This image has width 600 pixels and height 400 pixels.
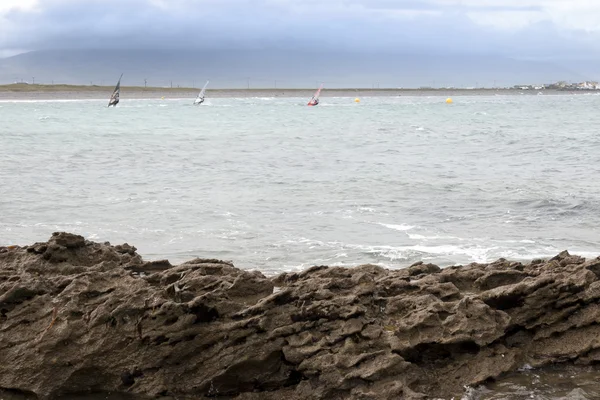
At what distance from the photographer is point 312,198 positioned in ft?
66.8

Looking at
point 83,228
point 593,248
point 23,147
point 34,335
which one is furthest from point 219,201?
point 23,147

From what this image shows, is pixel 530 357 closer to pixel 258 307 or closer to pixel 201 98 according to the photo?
pixel 258 307

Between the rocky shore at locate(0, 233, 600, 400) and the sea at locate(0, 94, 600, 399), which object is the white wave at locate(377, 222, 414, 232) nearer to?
the sea at locate(0, 94, 600, 399)

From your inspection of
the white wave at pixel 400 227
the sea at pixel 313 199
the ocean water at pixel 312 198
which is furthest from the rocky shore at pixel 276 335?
the white wave at pixel 400 227

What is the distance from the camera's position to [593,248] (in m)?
13.3

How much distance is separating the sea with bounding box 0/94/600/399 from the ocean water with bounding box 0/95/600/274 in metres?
0.05

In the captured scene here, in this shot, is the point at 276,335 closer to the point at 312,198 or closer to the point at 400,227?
the point at 400,227

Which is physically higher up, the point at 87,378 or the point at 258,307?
the point at 258,307

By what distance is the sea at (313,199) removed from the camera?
13.7 meters

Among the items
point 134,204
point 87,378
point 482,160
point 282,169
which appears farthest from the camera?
point 482,160

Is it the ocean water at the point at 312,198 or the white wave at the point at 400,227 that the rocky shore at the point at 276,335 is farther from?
the white wave at the point at 400,227

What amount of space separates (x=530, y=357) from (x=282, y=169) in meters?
20.9

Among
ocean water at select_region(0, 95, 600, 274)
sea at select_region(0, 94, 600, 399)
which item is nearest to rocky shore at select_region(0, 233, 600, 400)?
sea at select_region(0, 94, 600, 399)

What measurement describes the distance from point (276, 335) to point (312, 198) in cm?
1351
